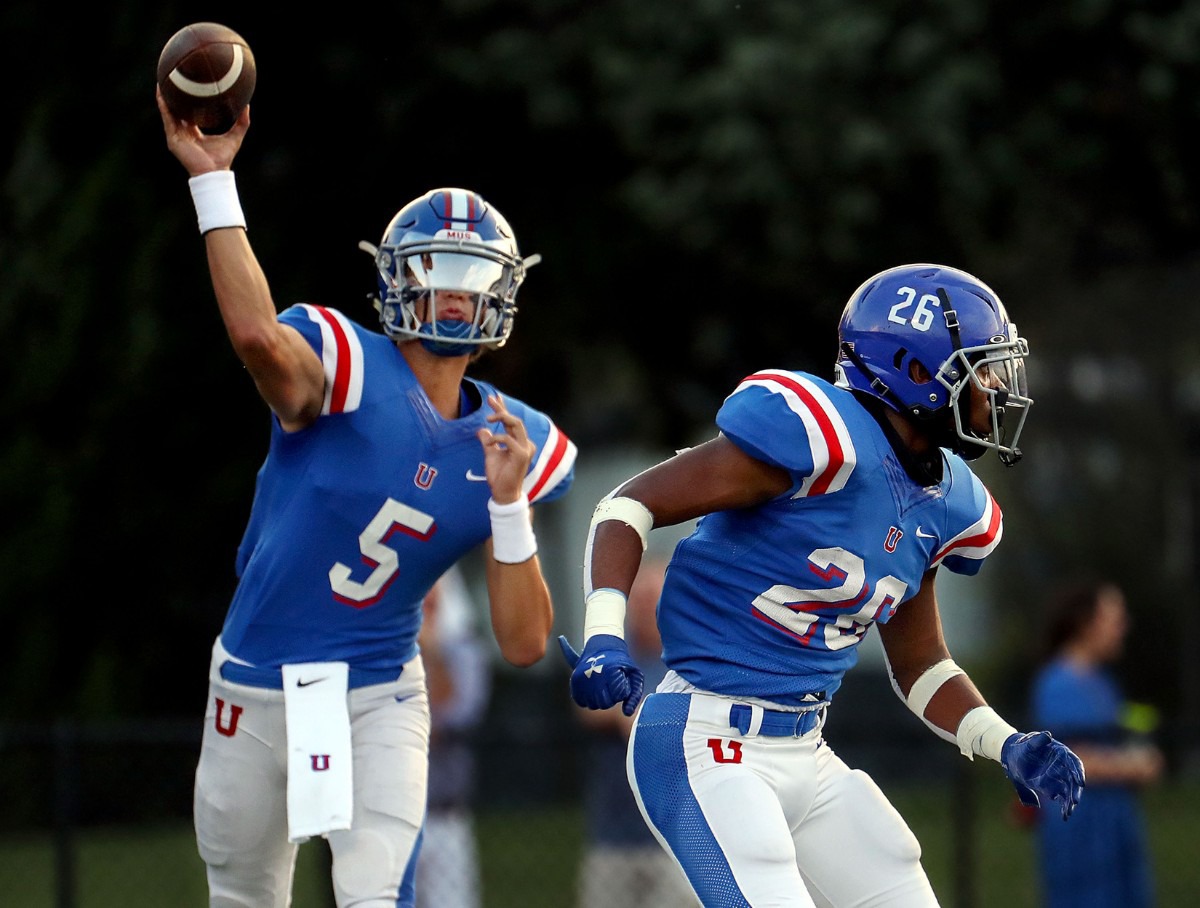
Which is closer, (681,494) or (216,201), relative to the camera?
(681,494)

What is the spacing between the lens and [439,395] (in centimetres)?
491

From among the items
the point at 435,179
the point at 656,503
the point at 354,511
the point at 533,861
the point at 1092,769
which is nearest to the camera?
the point at 656,503

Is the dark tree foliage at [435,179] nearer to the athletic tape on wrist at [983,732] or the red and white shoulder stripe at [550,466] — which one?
the red and white shoulder stripe at [550,466]

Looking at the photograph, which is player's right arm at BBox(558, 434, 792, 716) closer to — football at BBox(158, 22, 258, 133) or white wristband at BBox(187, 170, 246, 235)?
white wristband at BBox(187, 170, 246, 235)

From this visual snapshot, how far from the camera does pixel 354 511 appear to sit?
4.73 m

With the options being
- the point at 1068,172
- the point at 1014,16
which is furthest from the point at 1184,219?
the point at 1014,16

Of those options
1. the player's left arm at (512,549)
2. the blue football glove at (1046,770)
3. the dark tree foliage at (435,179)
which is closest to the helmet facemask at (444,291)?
the player's left arm at (512,549)

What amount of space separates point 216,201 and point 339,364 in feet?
1.67

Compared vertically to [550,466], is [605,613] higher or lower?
lower

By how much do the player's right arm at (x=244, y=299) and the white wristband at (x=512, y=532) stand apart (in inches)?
20.3

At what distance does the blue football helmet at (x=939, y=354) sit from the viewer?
172 inches

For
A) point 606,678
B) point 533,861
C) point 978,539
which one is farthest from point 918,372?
point 533,861

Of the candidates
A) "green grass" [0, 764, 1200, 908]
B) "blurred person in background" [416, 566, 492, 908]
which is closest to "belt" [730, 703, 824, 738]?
"blurred person in background" [416, 566, 492, 908]

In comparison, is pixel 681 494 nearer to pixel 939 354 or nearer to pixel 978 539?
pixel 939 354
